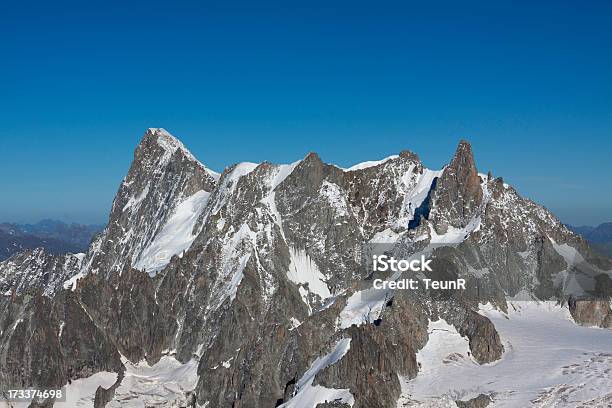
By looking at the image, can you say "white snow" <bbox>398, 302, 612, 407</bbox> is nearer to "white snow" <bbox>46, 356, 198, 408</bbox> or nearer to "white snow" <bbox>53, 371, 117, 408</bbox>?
"white snow" <bbox>46, 356, 198, 408</bbox>

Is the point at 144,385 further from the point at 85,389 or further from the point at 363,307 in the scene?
the point at 363,307

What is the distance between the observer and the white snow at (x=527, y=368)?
140750 millimetres

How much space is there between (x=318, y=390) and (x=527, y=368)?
47.3 metres

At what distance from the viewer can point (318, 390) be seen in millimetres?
149625

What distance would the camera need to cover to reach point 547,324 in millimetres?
184000

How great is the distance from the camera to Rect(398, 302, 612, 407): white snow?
141 m

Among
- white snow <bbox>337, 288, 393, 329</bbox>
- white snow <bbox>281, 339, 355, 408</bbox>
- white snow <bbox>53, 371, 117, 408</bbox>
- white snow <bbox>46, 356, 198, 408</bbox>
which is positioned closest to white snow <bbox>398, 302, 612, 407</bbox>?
white snow <bbox>281, 339, 355, 408</bbox>

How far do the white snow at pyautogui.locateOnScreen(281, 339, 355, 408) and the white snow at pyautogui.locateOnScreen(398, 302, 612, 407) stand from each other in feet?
47.0

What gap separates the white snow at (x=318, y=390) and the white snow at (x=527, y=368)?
14.3 meters

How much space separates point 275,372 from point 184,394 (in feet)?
82.1

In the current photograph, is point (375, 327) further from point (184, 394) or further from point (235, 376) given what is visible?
point (184, 394)

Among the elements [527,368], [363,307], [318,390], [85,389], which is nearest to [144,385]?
[85,389]

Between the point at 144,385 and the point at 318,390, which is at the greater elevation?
the point at 318,390

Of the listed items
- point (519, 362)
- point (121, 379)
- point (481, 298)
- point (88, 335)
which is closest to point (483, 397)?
point (519, 362)
